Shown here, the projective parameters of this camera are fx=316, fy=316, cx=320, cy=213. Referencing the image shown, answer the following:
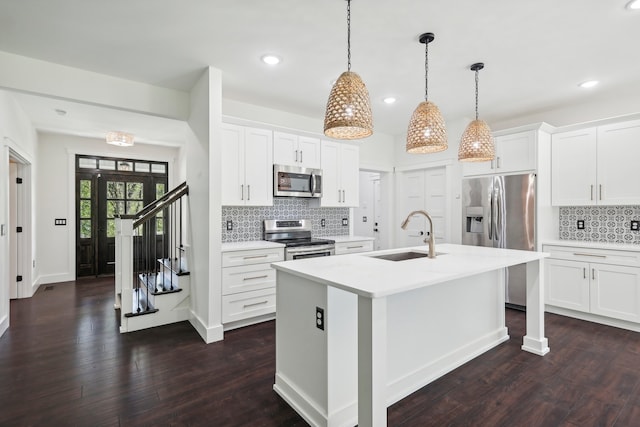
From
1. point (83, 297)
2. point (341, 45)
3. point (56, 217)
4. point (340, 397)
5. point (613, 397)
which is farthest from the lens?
point (56, 217)

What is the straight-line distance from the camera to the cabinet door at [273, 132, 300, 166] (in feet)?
13.0

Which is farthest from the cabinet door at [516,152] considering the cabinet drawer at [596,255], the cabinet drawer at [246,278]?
the cabinet drawer at [246,278]

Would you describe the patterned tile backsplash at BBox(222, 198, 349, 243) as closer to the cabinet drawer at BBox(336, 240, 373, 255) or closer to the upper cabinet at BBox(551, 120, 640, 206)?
the cabinet drawer at BBox(336, 240, 373, 255)

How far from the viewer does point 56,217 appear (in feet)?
18.0

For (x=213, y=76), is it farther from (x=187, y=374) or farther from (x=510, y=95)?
(x=510, y=95)

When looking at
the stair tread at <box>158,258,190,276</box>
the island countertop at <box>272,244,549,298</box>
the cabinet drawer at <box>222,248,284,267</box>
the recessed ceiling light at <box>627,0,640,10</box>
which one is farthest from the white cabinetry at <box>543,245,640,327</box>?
the stair tread at <box>158,258,190,276</box>

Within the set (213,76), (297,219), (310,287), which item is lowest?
(310,287)

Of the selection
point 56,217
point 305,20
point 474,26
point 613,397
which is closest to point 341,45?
point 305,20

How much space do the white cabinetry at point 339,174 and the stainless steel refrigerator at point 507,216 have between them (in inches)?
64.5

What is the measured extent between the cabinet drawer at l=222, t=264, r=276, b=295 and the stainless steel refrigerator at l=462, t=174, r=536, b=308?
286 cm

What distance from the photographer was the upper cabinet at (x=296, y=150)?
3990 millimetres

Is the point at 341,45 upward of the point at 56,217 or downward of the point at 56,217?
upward

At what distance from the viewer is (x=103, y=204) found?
19.4ft

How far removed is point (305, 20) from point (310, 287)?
1930 mm
